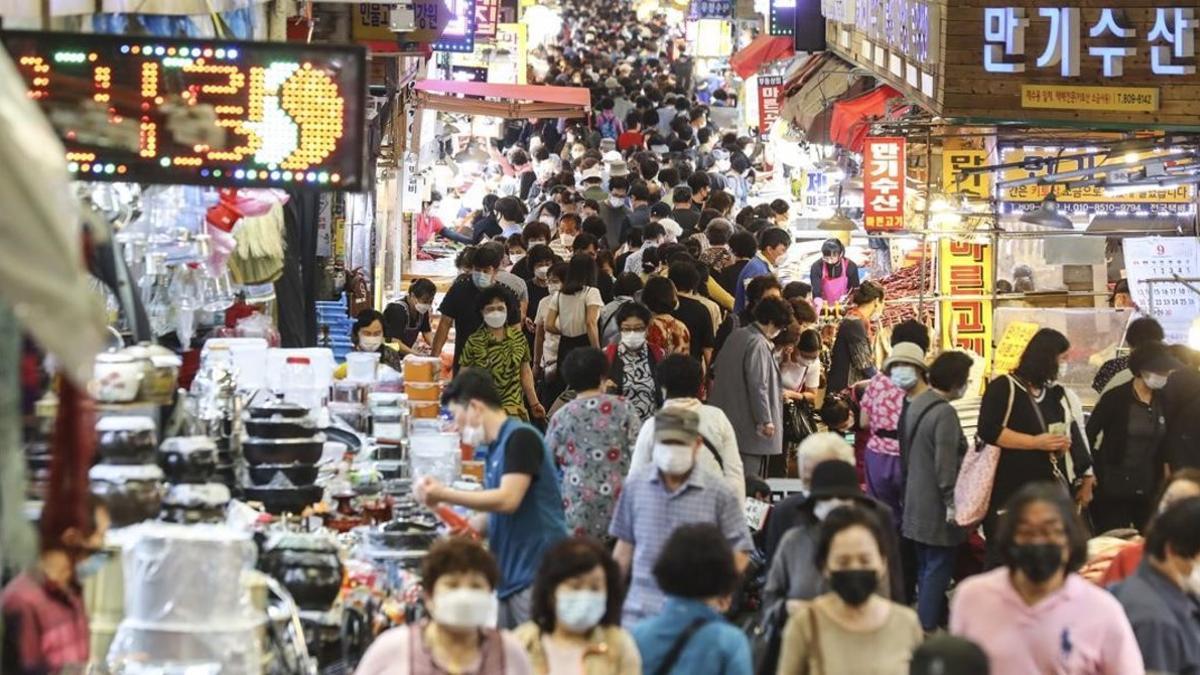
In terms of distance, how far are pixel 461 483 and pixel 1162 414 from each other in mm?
3842

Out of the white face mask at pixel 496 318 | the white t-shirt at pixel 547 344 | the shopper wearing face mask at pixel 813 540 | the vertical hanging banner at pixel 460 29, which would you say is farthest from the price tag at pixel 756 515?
the vertical hanging banner at pixel 460 29

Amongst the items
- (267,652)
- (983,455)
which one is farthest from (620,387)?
(267,652)

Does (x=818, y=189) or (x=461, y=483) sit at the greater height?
(x=818, y=189)

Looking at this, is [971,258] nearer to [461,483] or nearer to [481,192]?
[461,483]

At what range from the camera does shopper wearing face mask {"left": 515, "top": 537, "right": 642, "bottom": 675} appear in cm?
639

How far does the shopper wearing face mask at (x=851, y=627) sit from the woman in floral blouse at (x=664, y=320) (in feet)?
22.6

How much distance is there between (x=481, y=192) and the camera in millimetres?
30438

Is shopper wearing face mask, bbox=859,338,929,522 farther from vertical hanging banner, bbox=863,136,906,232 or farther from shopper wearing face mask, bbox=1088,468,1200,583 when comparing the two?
vertical hanging banner, bbox=863,136,906,232

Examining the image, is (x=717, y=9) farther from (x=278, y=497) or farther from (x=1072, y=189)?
(x=278, y=497)

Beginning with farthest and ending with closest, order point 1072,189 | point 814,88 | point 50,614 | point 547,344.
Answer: point 814,88 → point 1072,189 → point 547,344 → point 50,614

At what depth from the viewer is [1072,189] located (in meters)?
17.2

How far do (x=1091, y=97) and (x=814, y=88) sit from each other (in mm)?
12207

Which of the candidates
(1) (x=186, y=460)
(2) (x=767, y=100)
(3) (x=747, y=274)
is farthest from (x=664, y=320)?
(2) (x=767, y=100)

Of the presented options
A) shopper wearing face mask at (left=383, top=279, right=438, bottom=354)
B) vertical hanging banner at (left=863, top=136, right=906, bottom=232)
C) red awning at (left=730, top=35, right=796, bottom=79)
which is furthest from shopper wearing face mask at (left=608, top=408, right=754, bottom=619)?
red awning at (left=730, top=35, right=796, bottom=79)
